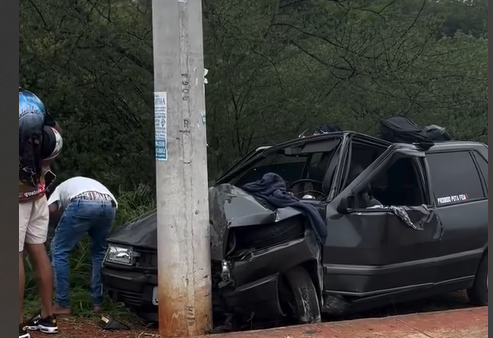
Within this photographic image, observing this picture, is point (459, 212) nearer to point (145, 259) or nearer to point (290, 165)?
point (290, 165)

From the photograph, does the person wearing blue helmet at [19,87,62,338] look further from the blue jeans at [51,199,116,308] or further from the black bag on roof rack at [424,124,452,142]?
the black bag on roof rack at [424,124,452,142]

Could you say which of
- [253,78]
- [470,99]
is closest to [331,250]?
[253,78]

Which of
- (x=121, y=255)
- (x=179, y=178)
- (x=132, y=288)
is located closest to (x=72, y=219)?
(x=121, y=255)

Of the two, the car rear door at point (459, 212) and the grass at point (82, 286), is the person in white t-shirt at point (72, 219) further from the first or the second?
the car rear door at point (459, 212)

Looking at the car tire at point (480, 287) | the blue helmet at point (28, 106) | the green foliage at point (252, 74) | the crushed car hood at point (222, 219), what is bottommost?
the car tire at point (480, 287)

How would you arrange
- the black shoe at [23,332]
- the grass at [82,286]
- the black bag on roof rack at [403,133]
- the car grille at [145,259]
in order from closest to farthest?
the black shoe at [23,332] → the car grille at [145,259] → the grass at [82,286] → the black bag on roof rack at [403,133]

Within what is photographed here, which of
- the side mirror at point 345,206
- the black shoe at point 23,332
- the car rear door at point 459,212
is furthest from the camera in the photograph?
the car rear door at point 459,212

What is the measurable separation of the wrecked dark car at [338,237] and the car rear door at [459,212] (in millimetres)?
11

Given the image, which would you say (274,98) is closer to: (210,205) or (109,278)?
(210,205)

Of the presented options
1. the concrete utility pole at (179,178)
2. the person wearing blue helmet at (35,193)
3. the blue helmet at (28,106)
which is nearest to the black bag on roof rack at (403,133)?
the concrete utility pole at (179,178)

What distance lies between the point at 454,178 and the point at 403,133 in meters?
0.66

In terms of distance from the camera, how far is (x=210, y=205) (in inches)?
228

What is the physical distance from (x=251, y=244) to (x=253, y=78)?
170 inches

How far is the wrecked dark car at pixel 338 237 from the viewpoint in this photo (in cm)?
539
